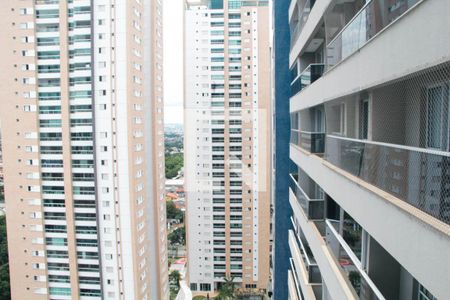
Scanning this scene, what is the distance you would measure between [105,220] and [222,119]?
19.7 ft

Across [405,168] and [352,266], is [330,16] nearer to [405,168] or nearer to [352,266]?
[405,168]

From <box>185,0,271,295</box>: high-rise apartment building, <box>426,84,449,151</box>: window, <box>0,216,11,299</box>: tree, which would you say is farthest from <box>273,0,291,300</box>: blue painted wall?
<box>0,216,11,299</box>: tree

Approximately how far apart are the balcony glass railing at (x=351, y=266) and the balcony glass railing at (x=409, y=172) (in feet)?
1.52

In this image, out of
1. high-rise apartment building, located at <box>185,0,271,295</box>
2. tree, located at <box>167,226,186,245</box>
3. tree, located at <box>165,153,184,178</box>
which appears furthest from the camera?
tree, located at <box>167,226,186,245</box>

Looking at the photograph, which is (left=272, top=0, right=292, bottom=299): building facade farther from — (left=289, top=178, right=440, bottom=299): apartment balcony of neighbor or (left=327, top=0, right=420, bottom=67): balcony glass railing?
(left=327, top=0, right=420, bottom=67): balcony glass railing

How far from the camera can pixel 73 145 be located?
741 cm

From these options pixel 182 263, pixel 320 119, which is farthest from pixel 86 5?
pixel 182 263

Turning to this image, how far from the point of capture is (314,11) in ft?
8.36

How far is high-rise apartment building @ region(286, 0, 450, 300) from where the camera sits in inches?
38.9

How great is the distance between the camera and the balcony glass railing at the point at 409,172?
967 mm

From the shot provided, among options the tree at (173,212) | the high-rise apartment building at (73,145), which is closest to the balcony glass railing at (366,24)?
the high-rise apartment building at (73,145)

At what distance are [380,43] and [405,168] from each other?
1.68 feet

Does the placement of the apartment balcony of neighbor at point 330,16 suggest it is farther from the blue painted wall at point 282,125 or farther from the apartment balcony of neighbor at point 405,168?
the blue painted wall at point 282,125

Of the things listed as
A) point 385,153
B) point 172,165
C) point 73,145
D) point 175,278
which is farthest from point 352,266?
point 172,165
